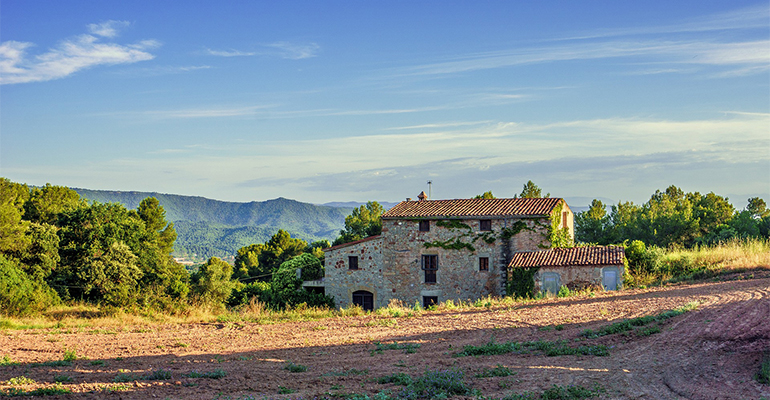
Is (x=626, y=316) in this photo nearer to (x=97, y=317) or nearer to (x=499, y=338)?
(x=499, y=338)

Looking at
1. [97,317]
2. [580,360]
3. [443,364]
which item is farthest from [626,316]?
[97,317]

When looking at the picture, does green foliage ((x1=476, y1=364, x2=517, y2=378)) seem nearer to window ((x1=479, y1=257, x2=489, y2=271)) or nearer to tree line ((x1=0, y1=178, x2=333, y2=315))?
Result: tree line ((x1=0, y1=178, x2=333, y2=315))

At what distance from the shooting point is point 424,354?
12.6m

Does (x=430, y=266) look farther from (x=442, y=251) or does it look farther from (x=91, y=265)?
(x=91, y=265)

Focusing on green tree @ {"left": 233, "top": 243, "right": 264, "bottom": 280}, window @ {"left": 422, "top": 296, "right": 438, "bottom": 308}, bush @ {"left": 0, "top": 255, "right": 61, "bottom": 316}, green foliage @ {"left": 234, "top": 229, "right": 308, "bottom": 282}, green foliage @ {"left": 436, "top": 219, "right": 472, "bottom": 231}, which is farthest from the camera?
green foliage @ {"left": 234, "top": 229, "right": 308, "bottom": 282}

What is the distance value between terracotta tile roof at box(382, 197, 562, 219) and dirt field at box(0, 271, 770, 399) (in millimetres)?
12410

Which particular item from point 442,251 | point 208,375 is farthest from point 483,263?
point 208,375

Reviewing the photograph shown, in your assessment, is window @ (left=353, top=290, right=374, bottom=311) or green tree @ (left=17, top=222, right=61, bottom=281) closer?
green tree @ (left=17, top=222, right=61, bottom=281)

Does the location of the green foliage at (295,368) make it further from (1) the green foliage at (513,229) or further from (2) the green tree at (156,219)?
(2) the green tree at (156,219)

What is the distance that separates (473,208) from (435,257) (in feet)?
11.8

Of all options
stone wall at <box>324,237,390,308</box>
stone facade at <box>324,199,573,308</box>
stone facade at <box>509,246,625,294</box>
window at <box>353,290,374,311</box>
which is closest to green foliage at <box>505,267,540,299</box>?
stone facade at <box>509,246,625,294</box>

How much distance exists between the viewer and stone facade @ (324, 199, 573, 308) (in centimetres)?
3234

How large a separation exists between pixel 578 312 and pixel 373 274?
17548 mm

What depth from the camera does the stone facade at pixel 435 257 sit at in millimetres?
32344
